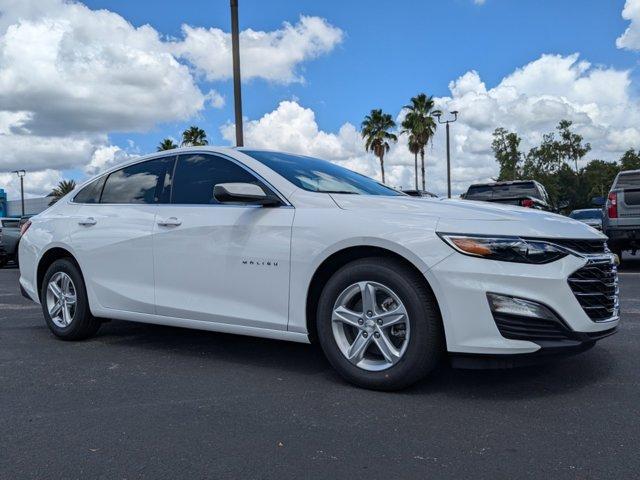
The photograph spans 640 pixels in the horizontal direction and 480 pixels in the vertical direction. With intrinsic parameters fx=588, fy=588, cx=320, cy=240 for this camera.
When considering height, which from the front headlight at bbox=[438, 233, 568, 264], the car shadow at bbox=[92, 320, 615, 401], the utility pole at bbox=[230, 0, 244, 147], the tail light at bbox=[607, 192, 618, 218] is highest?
the utility pole at bbox=[230, 0, 244, 147]

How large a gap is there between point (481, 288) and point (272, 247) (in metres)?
1.39

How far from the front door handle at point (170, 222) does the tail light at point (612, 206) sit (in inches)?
341

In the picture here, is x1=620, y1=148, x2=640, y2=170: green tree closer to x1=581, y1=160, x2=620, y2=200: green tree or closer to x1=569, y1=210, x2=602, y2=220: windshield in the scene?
x1=581, y1=160, x2=620, y2=200: green tree

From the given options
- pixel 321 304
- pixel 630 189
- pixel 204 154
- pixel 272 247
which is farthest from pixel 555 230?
pixel 630 189

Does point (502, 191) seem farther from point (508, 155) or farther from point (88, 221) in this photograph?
point (508, 155)

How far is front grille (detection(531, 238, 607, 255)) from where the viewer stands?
10.8 feet

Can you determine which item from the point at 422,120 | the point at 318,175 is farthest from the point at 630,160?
the point at 318,175

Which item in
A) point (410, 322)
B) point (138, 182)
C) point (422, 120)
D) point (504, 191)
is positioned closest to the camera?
point (410, 322)

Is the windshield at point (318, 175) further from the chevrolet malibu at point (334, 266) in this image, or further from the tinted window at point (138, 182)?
the tinted window at point (138, 182)

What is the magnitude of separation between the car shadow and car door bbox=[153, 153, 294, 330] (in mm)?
486

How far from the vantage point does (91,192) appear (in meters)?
5.30

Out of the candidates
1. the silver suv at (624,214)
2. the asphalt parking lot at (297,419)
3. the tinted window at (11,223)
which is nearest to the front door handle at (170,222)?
the asphalt parking lot at (297,419)

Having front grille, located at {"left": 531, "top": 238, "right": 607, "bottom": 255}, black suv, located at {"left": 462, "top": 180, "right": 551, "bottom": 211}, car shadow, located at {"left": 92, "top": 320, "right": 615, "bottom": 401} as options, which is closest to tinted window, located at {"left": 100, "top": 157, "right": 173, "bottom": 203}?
car shadow, located at {"left": 92, "top": 320, "right": 615, "bottom": 401}

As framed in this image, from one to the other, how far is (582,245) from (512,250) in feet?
1.61
